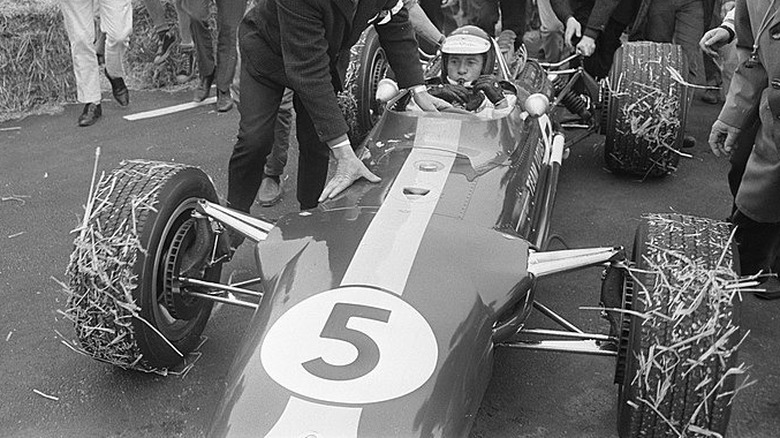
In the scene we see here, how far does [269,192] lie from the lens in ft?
18.0

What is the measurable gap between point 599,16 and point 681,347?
412cm

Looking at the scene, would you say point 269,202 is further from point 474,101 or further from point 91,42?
point 91,42

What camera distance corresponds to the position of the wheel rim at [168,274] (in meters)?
3.19

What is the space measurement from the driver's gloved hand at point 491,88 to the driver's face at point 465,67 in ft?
0.76

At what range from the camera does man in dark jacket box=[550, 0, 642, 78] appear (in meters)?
6.14

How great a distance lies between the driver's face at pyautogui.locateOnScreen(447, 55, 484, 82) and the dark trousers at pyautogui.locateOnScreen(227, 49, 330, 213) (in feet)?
2.85

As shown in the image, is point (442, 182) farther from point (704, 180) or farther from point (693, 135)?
point (693, 135)

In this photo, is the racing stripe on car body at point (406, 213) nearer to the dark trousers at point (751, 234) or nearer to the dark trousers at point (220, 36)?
the dark trousers at point (751, 234)

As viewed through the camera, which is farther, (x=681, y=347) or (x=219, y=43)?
(x=219, y=43)

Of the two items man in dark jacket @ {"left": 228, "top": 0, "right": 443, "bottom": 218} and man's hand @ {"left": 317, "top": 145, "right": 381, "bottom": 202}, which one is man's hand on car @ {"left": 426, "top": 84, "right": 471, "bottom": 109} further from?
man's hand @ {"left": 317, "top": 145, "right": 381, "bottom": 202}

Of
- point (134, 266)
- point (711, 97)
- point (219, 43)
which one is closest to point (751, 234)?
point (134, 266)

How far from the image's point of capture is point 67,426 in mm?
3227

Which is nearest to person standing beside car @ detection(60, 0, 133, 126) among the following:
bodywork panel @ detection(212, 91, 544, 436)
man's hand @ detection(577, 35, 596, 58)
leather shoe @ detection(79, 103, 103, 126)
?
leather shoe @ detection(79, 103, 103, 126)

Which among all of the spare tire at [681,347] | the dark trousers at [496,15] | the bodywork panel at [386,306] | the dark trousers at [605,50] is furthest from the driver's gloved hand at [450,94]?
the dark trousers at [605,50]
